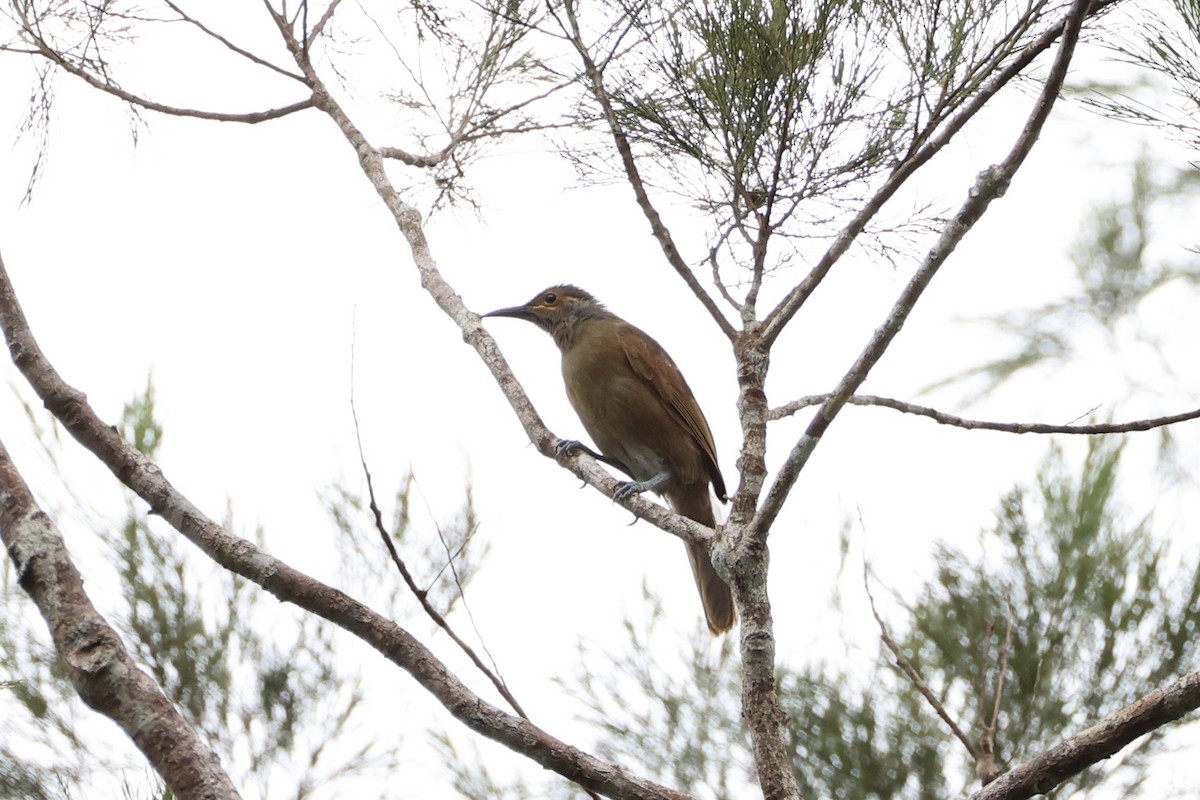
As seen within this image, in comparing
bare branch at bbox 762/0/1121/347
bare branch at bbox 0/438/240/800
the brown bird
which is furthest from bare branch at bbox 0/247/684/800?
the brown bird

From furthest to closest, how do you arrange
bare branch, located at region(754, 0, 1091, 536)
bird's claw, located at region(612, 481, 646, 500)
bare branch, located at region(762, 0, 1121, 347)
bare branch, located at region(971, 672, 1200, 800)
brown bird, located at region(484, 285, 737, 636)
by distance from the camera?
brown bird, located at region(484, 285, 737, 636), bird's claw, located at region(612, 481, 646, 500), bare branch, located at region(762, 0, 1121, 347), bare branch, located at region(754, 0, 1091, 536), bare branch, located at region(971, 672, 1200, 800)

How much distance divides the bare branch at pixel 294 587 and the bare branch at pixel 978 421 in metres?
0.84

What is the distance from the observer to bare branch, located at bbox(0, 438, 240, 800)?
1.62 m

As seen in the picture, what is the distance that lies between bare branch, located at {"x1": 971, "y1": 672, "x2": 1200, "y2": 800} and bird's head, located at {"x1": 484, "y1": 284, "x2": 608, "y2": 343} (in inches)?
127

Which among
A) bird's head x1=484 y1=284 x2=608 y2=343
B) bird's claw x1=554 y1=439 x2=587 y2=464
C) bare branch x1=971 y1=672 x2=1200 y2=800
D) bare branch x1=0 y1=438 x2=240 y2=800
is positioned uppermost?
bird's head x1=484 y1=284 x2=608 y2=343

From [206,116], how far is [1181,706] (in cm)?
291

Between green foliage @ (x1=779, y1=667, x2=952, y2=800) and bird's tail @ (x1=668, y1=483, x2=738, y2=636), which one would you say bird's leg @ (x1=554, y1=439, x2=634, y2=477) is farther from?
green foliage @ (x1=779, y1=667, x2=952, y2=800)

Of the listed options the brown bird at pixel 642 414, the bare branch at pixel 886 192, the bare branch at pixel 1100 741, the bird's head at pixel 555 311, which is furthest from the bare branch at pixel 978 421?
the bird's head at pixel 555 311

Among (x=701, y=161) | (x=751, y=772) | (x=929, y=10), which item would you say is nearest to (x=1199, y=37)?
(x=929, y=10)

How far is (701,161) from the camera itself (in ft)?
9.55

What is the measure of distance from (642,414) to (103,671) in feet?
9.46

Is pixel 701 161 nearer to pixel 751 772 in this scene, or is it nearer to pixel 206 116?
pixel 206 116

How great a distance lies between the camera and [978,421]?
8.89 feet

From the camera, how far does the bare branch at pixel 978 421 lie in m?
2.43
